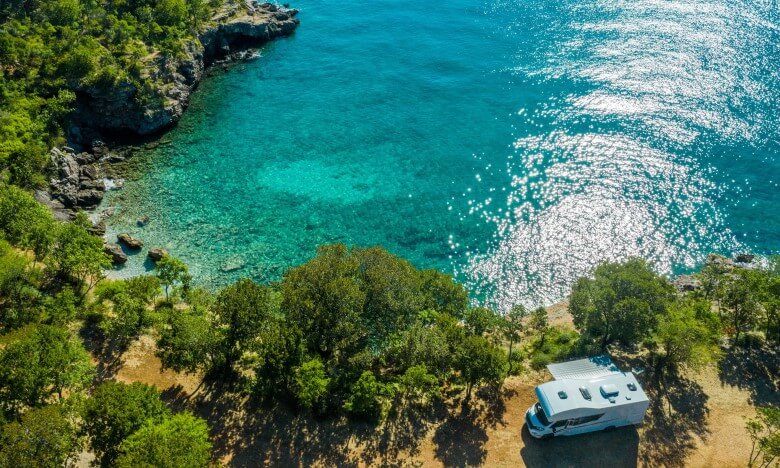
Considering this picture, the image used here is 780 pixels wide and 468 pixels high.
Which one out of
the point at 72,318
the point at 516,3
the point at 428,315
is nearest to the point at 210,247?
the point at 72,318

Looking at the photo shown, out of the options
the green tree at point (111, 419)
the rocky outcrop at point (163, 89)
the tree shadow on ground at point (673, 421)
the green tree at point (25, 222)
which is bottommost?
the tree shadow on ground at point (673, 421)

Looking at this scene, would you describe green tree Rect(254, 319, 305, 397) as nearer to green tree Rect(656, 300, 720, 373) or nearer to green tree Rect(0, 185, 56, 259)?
green tree Rect(0, 185, 56, 259)

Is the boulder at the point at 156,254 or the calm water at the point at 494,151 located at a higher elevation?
the calm water at the point at 494,151

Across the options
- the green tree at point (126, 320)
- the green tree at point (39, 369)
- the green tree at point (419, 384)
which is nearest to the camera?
the green tree at point (39, 369)

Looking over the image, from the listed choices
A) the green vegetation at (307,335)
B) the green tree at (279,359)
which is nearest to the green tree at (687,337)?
the green vegetation at (307,335)

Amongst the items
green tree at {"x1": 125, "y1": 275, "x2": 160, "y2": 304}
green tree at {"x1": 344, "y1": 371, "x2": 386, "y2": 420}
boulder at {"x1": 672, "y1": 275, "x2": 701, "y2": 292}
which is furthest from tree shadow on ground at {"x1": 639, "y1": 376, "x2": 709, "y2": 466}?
green tree at {"x1": 125, "y1": 275, "x2": 160, "y2": 304}

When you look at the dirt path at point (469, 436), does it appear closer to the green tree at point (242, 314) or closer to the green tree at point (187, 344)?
the green tree at point (187, 344)
